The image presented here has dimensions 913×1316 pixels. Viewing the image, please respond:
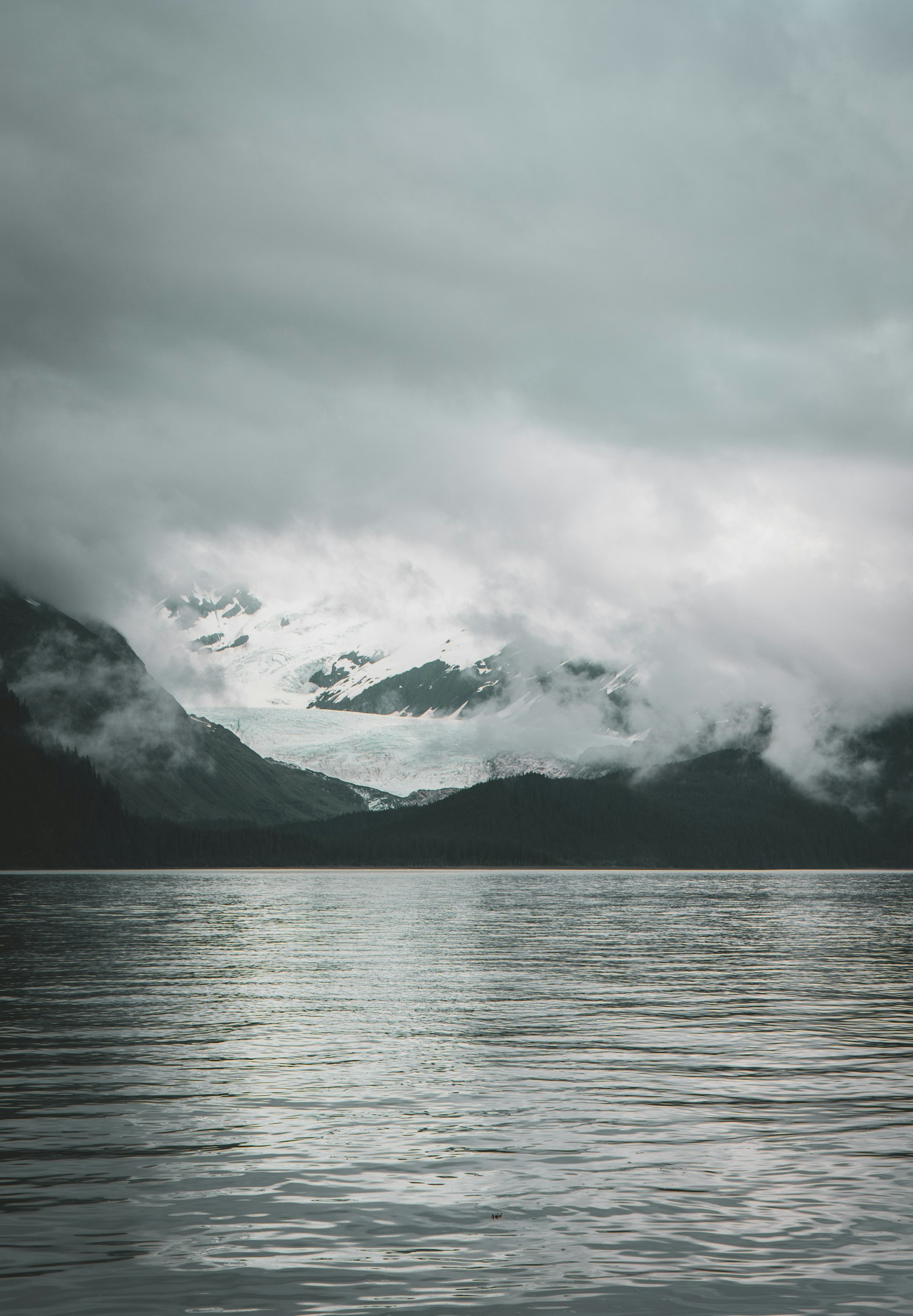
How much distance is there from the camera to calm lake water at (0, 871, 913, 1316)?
1775cm

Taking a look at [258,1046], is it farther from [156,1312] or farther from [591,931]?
[591,931]

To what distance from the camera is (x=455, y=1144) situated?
87.8 feet

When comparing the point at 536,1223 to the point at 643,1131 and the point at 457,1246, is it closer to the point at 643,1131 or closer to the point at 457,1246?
the point at 457,1246

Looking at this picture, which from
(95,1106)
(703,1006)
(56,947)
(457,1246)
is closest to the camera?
(457,1246)

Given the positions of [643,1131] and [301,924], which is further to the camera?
[301,924]

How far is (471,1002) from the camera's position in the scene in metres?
54.7

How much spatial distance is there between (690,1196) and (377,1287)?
7.48 m

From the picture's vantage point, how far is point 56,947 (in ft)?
271

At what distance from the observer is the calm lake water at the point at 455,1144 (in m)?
17.8

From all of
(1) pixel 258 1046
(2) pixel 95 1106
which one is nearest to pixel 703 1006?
(1) pixel 258 1046

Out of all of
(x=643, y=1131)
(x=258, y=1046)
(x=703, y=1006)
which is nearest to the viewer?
(x=643, y=1131)

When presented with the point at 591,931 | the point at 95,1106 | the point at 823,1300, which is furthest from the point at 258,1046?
the point at 591,931

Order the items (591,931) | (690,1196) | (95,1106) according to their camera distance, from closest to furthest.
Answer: (690,1196) < (95,1106) < (591,931)

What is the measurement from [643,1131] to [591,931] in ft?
265
